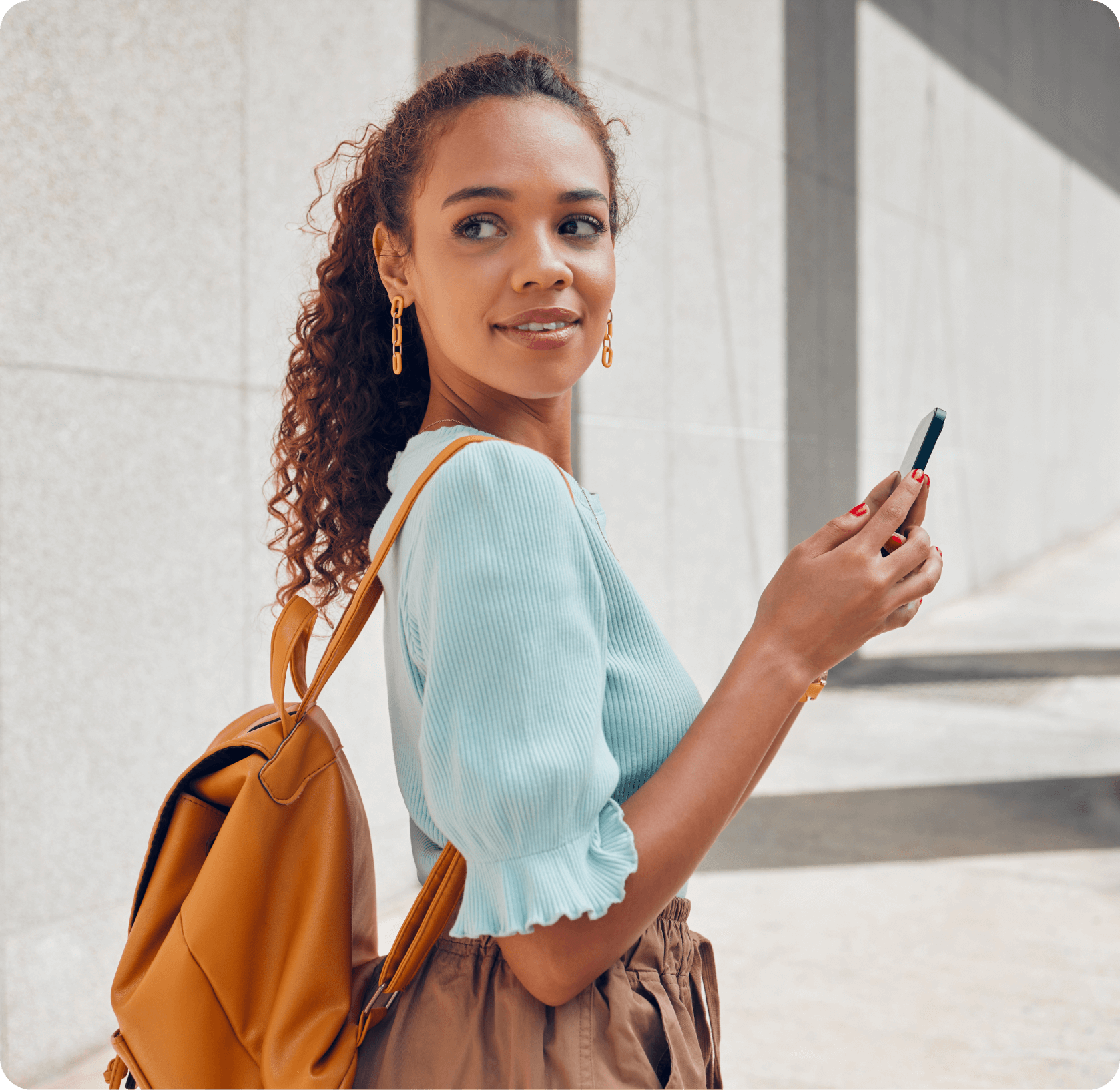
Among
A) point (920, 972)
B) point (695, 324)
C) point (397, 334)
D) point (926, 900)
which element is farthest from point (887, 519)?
point (695, 324)

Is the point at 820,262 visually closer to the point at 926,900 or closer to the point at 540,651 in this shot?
the point at 926,900

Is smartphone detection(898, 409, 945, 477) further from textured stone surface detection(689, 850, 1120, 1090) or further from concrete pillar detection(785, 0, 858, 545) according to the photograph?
concrete pillar detection(785, 0, 858, 545)

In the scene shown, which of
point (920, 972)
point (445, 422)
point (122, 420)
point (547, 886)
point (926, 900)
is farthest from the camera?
point (926, 900)

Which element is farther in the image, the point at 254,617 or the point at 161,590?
the point at 254,617

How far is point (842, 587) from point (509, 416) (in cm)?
48

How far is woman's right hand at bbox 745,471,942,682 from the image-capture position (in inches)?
45.2

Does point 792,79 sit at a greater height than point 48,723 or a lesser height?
greater

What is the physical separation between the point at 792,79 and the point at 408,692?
24.5ft

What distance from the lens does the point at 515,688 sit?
97 centimetres

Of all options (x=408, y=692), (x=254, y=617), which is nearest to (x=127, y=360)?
(x=254, y=617)

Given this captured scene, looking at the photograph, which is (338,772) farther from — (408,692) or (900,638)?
(900,638)

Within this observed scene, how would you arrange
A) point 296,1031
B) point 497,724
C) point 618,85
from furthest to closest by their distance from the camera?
point 618,85 → point 296,1031 → point 497,724

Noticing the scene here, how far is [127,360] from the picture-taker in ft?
10.1

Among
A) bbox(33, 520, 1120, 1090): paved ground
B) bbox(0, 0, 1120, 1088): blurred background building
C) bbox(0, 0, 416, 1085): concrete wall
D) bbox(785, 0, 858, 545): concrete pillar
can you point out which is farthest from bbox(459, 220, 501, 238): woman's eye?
bbox(785, 0, 858, 545): concrete pillar
